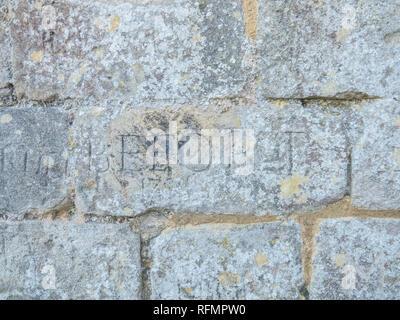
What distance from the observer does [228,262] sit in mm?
1229

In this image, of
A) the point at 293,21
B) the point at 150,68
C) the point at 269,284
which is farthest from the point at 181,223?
the point at 293,21

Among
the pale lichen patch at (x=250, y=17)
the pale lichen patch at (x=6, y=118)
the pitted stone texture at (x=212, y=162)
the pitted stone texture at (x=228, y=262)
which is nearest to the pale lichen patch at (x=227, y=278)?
the pitted stone texture at (x=228, y=262)

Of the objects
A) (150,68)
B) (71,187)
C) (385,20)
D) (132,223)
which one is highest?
(385,20)

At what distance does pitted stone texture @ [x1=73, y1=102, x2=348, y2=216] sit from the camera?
1193 millimetres

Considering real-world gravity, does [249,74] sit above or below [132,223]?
above

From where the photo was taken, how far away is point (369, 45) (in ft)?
3.76

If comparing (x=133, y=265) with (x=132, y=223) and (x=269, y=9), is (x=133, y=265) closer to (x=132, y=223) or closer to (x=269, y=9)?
(x=132, y=223)

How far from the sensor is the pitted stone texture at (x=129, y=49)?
3.93 ft

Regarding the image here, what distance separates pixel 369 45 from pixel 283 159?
46 cm

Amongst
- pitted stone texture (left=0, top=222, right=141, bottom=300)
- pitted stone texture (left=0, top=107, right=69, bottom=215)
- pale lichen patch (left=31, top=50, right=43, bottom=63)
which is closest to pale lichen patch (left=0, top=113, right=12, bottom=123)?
pitted stone texture (left=0, top=107, right=69, bottom=215)

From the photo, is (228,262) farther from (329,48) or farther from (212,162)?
(329,48)

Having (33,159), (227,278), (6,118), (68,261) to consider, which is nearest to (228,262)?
(227,278)

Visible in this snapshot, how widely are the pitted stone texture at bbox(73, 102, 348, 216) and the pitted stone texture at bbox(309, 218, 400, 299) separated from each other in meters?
0.13

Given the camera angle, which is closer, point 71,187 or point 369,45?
point 369,45
